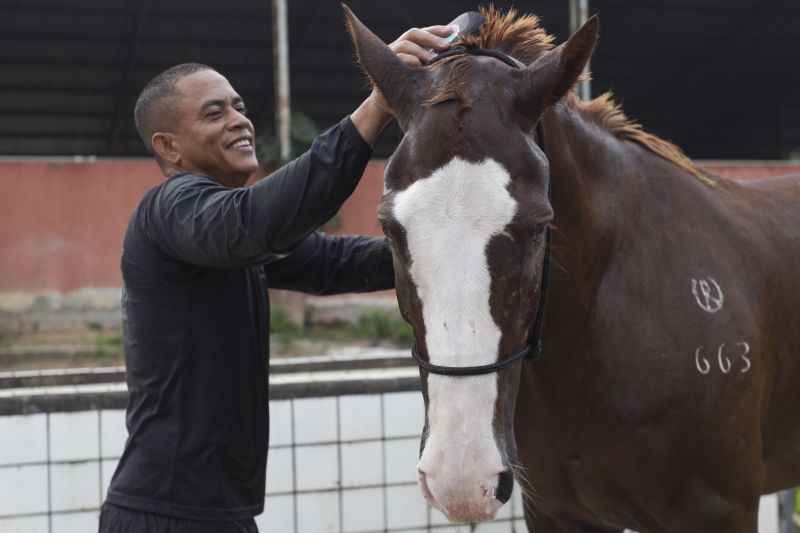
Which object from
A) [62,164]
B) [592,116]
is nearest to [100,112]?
[62,164]

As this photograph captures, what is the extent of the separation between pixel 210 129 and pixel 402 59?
2.04ft

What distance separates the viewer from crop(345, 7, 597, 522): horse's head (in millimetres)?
1736

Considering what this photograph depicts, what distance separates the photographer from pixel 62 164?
1081cm

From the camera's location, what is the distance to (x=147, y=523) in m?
2.10

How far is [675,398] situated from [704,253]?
0.46 m

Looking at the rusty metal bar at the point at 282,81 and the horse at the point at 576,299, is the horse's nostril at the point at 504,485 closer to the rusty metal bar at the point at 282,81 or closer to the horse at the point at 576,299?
the horse at the point at 576,299

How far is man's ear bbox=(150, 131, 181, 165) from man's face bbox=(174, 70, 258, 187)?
0.04 feet

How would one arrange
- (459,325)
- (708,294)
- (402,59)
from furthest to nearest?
(708,294), (402,59), (459,325)

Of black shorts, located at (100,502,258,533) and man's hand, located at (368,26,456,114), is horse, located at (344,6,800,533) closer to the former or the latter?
man's hand, located at (368,26,456,114)

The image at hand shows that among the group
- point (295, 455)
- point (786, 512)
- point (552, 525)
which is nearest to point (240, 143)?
point (295, 455)

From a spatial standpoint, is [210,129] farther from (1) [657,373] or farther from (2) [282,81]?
(2) [282,81]

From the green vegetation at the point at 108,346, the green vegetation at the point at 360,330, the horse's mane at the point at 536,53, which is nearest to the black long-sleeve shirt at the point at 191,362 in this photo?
the horse's mane at the point at 536,53

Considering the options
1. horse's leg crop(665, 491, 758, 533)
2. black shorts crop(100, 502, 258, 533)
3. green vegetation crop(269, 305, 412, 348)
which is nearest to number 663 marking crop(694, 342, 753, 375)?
horse's leg crop(665, 491, 758, 533)

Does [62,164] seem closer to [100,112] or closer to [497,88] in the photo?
[497,88]
